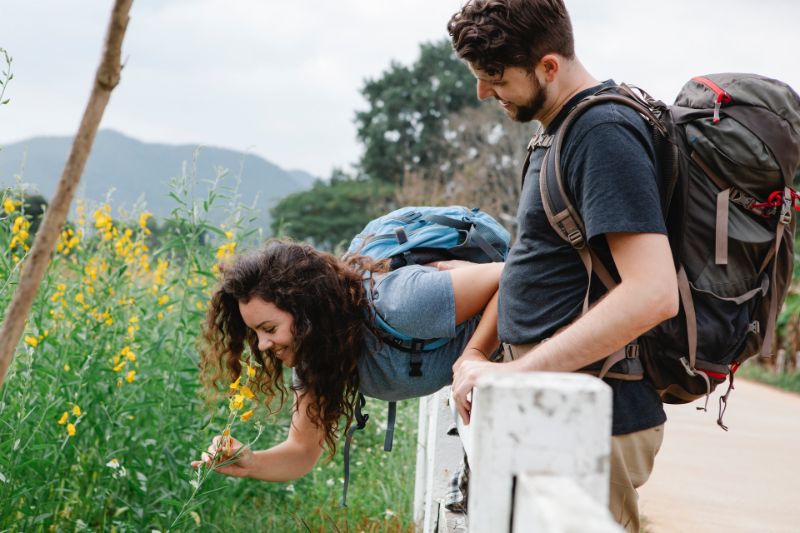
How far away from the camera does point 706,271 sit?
190cm

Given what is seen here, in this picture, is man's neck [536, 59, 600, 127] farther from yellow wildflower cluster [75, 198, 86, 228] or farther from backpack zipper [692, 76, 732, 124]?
yellow wildflower cluster [75, 198, 86, 228]

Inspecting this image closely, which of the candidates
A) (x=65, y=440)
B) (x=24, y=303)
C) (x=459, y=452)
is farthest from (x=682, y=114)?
(x=65, y=440)

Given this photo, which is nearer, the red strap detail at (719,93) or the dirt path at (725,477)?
the red strap detail at (719,93)

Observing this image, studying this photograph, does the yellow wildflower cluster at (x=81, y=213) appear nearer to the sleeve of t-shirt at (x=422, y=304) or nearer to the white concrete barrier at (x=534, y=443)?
the sleeve of t-shirt at (x=422, y=304)

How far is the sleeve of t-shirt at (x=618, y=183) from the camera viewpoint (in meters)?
1.79

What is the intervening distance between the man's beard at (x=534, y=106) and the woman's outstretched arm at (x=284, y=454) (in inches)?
49.7

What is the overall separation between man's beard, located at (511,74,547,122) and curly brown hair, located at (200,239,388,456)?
82 cm

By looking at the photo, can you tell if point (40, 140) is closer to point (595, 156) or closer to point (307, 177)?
point (307, 177)

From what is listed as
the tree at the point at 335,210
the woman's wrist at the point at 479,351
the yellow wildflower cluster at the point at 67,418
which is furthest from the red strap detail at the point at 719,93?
the tree at the point at 335,210

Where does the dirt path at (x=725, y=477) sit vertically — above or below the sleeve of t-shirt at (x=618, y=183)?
below

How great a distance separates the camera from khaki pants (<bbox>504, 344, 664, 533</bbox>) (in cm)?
196

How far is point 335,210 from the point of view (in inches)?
1485

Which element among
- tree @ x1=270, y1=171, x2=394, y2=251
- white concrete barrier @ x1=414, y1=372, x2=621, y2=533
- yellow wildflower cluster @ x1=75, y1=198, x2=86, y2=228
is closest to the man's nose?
white concrete barrier @ x1=414, y1=372, x2=621, y2=533

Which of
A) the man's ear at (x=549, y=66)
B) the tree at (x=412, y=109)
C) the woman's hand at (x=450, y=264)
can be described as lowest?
the woman's hand at (x=450, y=264)
